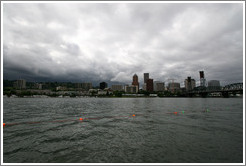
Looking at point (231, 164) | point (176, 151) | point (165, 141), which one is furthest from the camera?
point (165, 141)

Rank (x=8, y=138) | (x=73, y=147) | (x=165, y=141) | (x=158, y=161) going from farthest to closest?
(x=8, y=138) → (x=165, y=141) → (x=73, y=147) → (x=158, y=161)

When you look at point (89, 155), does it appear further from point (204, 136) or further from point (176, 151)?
point (204, 136)

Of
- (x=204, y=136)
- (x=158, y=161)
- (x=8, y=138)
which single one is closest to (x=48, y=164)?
(x=158, y=161)

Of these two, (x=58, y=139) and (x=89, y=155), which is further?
(x=58, y=139)

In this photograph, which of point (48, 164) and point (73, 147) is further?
point (73, 147)

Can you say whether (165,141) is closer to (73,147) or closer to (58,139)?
(73,147)

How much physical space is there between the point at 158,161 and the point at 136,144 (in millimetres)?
2667

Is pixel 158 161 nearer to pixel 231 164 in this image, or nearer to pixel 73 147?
pixel 231 164

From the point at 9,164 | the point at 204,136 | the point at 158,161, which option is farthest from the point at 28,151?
the point at 204,136

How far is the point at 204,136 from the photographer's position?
1192cm

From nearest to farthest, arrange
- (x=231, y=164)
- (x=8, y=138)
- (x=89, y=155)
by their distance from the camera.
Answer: (x=231, y=164), (x=89, y=155), (x=8, y=138)

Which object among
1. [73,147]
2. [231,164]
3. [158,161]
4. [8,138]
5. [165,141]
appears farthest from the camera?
[8,138]

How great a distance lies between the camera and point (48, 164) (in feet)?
23.5

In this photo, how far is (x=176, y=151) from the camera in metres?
8.73
